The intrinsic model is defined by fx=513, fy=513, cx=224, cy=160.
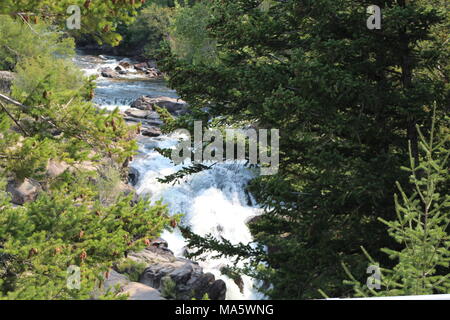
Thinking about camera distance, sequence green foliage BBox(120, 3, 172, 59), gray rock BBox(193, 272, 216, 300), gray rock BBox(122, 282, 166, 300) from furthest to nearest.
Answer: green foliage BBox(120, 3, 172, 59) → gray rock BBox(193, 272, 216, 300) → gray rock BBox(122, 282, 166, 300)

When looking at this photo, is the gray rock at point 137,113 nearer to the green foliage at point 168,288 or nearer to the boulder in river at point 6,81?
the boulder in river at point 6,81

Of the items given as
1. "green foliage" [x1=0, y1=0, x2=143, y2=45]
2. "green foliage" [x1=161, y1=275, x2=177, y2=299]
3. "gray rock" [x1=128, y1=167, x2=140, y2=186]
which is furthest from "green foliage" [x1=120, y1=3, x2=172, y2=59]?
"green foliage" [x1=0, y1=0, x2=143, y2=45]

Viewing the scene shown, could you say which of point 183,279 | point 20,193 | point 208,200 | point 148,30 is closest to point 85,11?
point 183,279

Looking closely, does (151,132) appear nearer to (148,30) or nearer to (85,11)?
(85,11)

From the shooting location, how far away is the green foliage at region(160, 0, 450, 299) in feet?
23.7

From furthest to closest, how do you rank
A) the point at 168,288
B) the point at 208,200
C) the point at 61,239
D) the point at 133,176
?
the point at 133,176 < the point at 208,200 < the point at 168,288 < the point at 61,239

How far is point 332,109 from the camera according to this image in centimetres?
748

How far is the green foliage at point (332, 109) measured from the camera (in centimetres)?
722

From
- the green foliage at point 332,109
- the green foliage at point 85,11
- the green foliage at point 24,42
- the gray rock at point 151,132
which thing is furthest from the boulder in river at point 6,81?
the green foliage at point 85,11

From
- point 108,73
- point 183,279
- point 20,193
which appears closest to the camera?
point 183,279

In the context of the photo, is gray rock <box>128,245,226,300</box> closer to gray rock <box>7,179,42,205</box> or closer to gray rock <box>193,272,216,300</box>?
gray rock <box>193,272,216,300</box>

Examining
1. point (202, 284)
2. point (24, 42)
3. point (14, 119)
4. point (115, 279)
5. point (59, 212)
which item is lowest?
point (202, 284)

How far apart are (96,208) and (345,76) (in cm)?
398

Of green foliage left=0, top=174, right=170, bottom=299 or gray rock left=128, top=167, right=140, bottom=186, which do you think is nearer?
green foliage left=0, top=174, right=170, bottom=299
